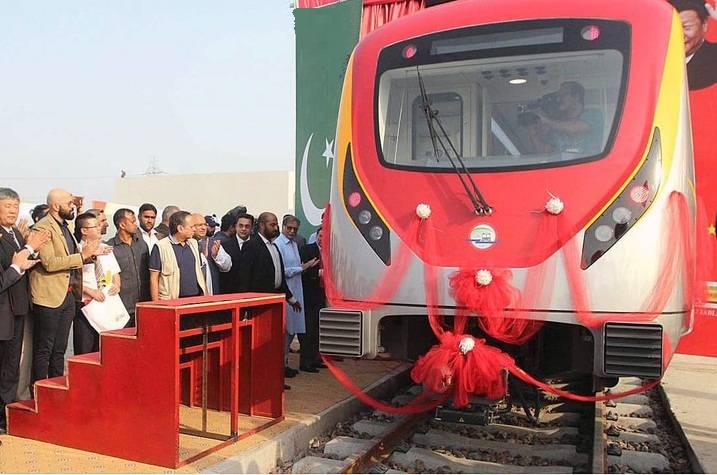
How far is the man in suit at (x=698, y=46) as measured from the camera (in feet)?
26.9

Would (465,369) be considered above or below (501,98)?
below

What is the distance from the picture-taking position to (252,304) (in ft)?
16.6

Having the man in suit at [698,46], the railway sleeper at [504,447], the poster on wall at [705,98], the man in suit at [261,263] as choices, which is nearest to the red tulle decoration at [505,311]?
the railway sleeper at [504,447]

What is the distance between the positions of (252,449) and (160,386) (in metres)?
0.75

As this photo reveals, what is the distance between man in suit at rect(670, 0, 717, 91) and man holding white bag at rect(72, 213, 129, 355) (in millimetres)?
6730

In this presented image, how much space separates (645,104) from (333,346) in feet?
7.97

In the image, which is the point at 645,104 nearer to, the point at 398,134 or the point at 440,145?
the point at 440,145

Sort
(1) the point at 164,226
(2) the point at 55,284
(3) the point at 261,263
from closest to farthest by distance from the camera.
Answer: (2) the point at 55,284
(3) the point at 261,263
(1) the point at 164,226

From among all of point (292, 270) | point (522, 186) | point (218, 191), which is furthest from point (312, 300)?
point (218, 191)

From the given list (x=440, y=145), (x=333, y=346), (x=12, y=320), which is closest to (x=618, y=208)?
(x=440, y=145)

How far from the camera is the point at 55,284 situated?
16.6 ft

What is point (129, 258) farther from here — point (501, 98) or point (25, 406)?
point (501, 98)

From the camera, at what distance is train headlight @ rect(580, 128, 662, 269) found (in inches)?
160

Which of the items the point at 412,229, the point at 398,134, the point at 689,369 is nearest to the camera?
the point at 412,229
